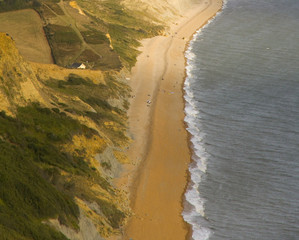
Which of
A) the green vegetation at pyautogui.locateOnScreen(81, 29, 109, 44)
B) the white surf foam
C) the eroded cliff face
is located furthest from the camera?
the green vegetation at pyautogui.locateOnScreen(81, 29, 109, 44)

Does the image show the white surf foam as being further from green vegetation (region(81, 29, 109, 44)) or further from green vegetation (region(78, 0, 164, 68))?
green vegetation (region(78, 0, 164, 68))

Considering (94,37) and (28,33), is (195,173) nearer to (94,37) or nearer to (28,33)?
(94,37)

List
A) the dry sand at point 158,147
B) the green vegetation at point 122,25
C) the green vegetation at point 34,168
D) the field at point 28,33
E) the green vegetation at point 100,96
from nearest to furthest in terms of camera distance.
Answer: the green vegetation at point 34,168 → the dry sand at point 158,147 → the green vegetation at point 100,96 → the field at point 28,33 → the green vegetation at point 122,25

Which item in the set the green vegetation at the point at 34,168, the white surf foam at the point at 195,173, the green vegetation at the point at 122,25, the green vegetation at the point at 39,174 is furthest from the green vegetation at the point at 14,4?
the green vegetation at the point at 34,168

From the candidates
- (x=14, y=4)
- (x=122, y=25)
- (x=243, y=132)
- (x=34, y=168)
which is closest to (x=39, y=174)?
(x=34, y=168)

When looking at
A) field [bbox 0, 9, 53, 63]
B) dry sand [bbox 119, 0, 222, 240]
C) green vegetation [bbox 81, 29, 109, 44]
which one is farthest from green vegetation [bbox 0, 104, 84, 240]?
green vegetation [bbox 81, 29, 109, 44]

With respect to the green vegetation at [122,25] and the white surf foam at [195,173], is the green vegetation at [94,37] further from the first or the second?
the white surf foam at [195,173]
